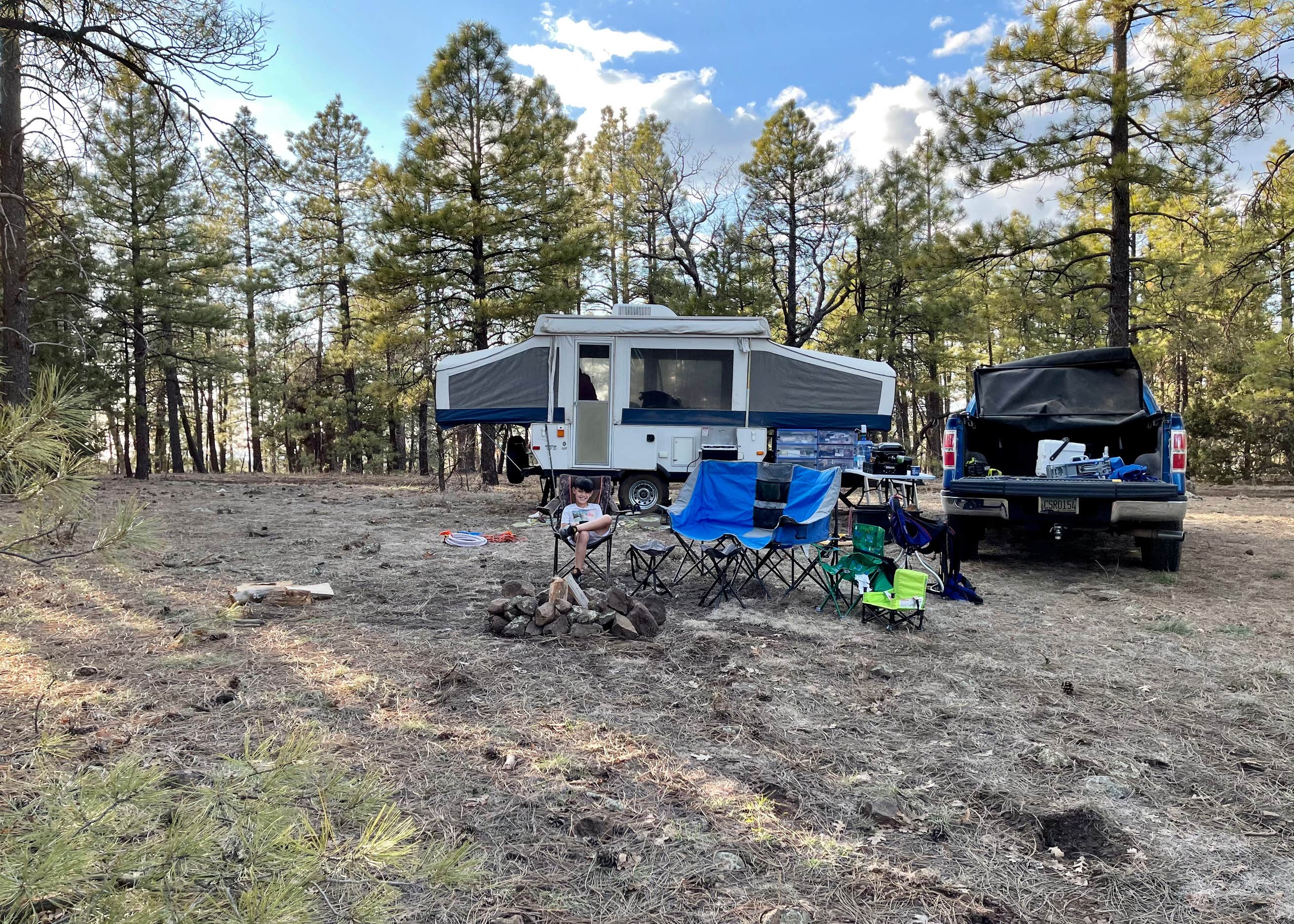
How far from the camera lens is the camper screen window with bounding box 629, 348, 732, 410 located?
8.73 metres

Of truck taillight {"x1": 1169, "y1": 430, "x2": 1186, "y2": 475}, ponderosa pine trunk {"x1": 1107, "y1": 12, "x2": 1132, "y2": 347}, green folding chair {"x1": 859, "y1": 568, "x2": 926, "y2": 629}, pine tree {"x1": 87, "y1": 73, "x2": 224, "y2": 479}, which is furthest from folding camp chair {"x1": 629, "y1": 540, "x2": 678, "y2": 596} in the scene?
pine tree {"x1": 87, "y1": 73, "x2": 224, "y2": 479}

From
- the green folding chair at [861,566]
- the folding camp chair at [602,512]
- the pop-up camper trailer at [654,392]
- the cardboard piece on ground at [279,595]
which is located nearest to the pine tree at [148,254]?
the pop-up camper trailer at [654,392]

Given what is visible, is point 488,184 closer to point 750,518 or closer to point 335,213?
point 335,213

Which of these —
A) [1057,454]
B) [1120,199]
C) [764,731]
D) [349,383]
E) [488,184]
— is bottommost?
[764,731]

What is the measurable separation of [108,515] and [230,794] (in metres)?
0.82

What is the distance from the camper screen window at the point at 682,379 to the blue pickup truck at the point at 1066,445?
9.53 feet

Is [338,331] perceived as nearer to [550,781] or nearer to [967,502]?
[967,502]

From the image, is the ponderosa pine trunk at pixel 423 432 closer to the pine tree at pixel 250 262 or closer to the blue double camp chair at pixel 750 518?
the pine tree at pixel 250 262

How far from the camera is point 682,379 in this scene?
881cm

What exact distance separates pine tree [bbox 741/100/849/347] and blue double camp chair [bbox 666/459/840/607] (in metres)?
11.7

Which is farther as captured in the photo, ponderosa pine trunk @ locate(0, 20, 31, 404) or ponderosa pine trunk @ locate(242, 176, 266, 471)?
ponderosa pine trunk @ locate(242, 176, 266, 471)

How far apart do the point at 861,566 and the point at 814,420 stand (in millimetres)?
4502

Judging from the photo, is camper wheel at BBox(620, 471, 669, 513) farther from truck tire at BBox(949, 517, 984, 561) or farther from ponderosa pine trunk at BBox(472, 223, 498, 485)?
ponderosa pine trunk at BBox(472, 223, 498, 485)

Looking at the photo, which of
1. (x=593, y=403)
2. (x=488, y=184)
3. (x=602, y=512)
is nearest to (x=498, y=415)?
(x=593, y=403)
